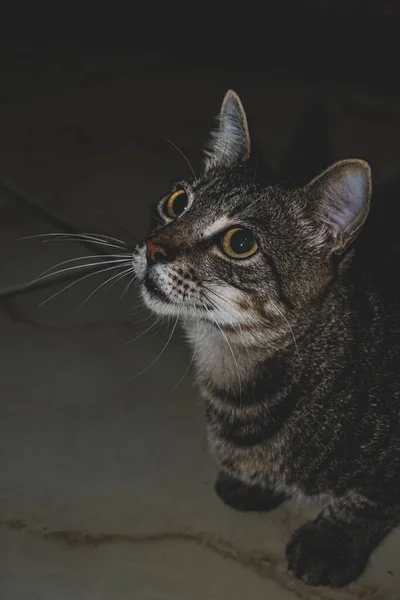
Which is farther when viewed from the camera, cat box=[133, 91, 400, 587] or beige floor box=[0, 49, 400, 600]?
beige floor box=[0, 49, 400, 600]

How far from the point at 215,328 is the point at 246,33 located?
166cm

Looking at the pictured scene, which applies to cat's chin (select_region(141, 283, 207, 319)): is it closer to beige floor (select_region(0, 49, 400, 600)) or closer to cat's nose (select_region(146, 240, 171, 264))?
cat's nose (select_region(146, 240, 171, 264))

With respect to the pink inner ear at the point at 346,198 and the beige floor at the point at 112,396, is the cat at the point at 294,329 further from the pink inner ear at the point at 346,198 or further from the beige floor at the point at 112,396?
the beige floor at the point at 112,396

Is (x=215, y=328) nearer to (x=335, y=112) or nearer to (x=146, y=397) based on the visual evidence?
(x=146, y=397)

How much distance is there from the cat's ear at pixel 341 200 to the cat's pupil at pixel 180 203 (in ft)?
0.82

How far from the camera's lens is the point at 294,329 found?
1.41 m

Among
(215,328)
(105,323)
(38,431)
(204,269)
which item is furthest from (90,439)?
(204,269)

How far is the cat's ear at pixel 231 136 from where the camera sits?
1479 millimetres

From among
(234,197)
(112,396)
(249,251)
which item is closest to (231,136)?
(234,197)

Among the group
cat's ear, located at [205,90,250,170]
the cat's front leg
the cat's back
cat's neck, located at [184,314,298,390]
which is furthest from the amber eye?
the cat's front leg

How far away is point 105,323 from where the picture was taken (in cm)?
194

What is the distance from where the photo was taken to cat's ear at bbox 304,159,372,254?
50.3 inches

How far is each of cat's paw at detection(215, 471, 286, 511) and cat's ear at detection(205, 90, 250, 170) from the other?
2.19ft

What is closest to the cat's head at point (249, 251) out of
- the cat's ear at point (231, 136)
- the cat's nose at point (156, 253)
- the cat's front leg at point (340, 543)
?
the cat's nose at point (156, 253)
